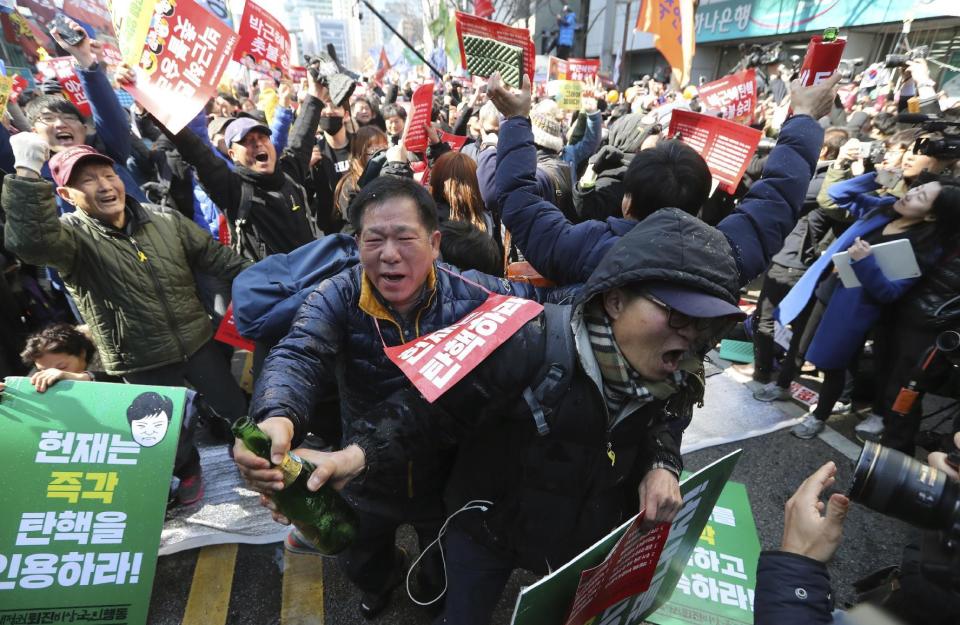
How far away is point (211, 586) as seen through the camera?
2459 mm

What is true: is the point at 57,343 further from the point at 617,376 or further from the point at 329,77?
the point at 329,77

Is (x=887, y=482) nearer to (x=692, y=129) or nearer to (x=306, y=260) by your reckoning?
(x=306, y=260)

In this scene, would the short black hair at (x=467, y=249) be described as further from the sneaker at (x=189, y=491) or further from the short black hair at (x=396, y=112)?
the short black hair at (x=396, y=112)

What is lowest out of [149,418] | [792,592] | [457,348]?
[149,418]

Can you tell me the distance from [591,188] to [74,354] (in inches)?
131

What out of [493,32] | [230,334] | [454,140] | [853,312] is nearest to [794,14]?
[454,140]

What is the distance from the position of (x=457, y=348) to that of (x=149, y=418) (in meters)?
1.73

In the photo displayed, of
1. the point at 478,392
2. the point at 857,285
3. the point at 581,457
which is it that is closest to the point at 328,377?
the point at 478,392

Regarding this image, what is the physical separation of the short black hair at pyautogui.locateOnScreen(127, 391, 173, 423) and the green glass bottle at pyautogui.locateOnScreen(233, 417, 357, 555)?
1.29 metres

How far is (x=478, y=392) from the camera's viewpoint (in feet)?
4.41

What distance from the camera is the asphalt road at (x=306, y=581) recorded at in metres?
2.33

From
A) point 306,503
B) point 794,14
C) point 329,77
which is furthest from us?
point 794,14

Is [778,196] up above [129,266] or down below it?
above

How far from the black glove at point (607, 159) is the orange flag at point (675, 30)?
3.29m
